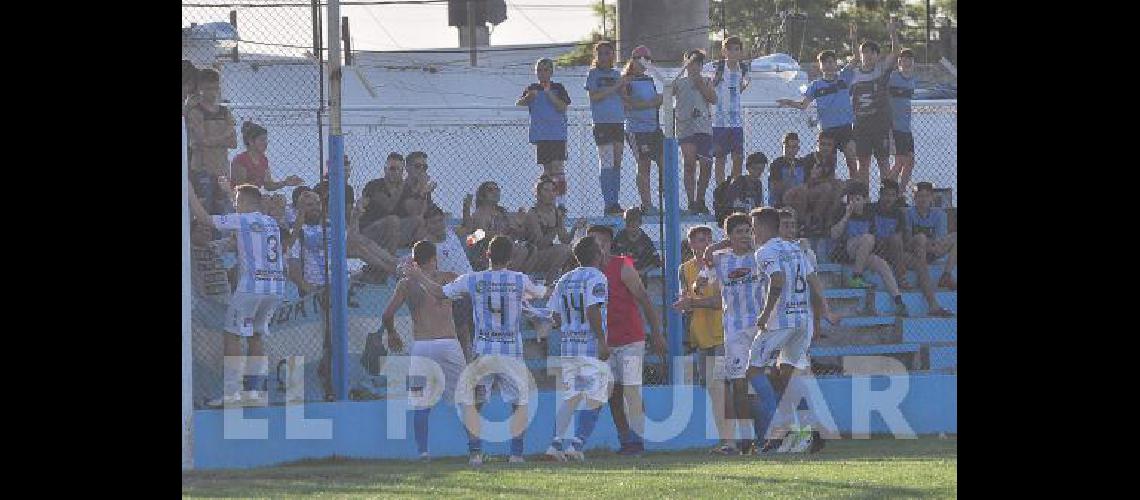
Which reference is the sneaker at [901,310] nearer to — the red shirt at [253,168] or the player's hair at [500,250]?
the player's hair at [500,250]

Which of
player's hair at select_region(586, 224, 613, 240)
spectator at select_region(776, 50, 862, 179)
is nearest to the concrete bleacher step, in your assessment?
spectator at select_region(776, 50, 862, 179)

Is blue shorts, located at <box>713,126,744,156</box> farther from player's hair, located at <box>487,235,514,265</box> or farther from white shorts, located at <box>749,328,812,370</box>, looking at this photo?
player's hair, located at <box>487,235,514,265</box>

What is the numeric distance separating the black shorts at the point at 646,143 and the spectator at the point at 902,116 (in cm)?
215

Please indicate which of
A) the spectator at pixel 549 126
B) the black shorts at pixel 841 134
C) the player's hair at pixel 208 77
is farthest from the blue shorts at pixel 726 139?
the player's hair at pixel 208 77

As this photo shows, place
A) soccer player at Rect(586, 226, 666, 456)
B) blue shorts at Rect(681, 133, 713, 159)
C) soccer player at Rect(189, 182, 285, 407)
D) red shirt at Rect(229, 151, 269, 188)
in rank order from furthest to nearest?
blue shorts at Rect(681, 133, 713, 159)
red shirt at Rect(229, 151, 269, 188)
soccer player at Rect(586, 226, 666, 456)
soccer player at Rect(189, 182, 285, 407)

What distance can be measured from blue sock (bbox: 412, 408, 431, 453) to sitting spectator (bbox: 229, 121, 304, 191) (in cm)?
238

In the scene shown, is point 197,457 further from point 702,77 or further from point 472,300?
point 702,77

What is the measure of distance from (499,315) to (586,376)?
0.79 m

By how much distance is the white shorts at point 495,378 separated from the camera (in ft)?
43.1

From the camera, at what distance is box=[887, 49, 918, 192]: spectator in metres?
A: 16.7

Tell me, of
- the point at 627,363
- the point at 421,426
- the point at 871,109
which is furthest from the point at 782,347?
the point at 871,109

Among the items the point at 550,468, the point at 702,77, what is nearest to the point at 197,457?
the point at 550,468

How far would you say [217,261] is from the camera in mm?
13453
